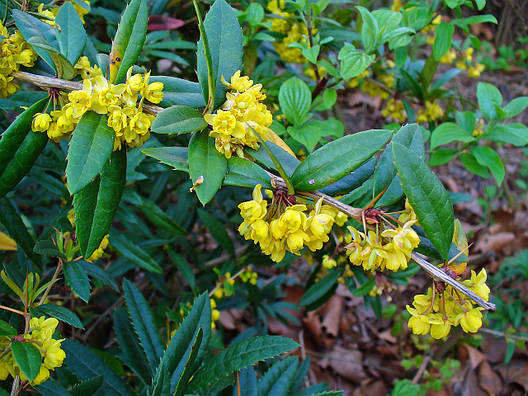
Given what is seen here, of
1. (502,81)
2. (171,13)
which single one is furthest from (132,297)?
(502,81)

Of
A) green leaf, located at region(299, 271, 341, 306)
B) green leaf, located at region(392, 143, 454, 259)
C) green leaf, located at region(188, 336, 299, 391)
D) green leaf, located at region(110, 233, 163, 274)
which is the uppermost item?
green leaf, located at region(392, 143, 454, 259)

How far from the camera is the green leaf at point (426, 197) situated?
89 centimetres

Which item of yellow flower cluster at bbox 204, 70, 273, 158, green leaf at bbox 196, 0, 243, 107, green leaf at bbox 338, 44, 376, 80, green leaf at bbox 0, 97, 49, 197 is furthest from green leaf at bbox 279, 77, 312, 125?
green leaf at bbox 0, 97, 49, 197

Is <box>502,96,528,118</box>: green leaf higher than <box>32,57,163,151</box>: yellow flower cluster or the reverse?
the reverse

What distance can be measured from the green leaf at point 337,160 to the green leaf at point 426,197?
3.4 inches

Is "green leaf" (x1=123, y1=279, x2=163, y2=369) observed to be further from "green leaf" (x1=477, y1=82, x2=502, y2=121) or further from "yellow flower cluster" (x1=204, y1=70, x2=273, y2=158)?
"green leaf" (x1=477, y1=82, x2=502, y2=121)

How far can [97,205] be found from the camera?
111 cm

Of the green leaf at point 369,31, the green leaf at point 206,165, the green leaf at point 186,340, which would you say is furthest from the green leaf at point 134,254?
the green leaf at point 369,31

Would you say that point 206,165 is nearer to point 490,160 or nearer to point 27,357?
point 27,357

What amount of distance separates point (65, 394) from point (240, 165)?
0.94 metres

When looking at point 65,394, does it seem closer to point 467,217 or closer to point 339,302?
point 339,302

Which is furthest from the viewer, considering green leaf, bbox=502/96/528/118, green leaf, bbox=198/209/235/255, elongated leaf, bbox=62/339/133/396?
green leaf, bbox=198/209/235/255

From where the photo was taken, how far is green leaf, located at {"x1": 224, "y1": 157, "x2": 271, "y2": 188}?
38.3 inches

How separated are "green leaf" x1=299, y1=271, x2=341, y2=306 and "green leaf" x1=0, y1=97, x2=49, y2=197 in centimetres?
145
